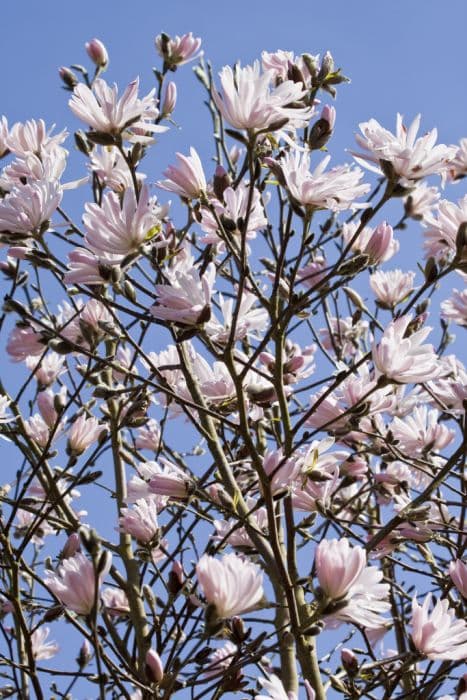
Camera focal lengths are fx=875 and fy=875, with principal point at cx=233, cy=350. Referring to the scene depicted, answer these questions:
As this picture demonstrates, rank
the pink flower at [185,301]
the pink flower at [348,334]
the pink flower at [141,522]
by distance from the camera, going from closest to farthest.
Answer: the pink flower at [185,301]
the pink flower at [141,522]
the pink flower at [348,334]

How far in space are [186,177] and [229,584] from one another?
37.1 inches

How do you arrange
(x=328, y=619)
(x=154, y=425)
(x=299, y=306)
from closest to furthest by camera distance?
1. (x=328, y=619)
2. (x=299, y=306)
3. (x=154, y=425)

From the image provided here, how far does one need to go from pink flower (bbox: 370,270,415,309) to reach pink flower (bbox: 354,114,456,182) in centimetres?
73

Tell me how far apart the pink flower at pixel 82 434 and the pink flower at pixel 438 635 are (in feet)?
3.81

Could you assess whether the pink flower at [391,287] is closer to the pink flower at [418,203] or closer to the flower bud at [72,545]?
the pink flower at [418,203]

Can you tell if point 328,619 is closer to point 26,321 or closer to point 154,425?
point 26,321

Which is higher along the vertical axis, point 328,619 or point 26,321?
point 26,321

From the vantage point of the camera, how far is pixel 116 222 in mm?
1793

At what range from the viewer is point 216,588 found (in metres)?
1.51

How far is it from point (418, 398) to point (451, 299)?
1.16 feet

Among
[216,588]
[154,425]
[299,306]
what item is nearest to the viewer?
[216,588]

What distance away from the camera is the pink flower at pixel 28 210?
1888 mm

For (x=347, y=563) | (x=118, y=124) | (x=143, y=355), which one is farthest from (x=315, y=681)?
(x=118, y=124)

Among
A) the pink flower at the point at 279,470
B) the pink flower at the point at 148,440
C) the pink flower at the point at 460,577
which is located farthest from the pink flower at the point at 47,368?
the pink flower at the point at 460,577
